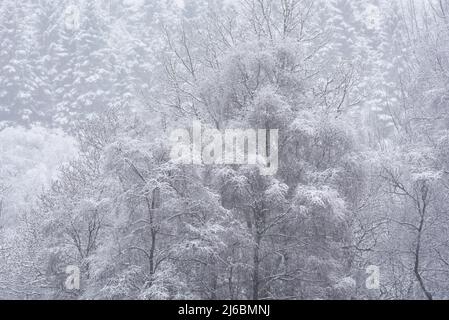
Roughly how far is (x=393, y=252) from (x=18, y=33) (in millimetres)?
60877

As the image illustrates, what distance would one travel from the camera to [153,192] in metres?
12.0

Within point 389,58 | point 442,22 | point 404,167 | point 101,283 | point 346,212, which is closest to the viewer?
point 101,283

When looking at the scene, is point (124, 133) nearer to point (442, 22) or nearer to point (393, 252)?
point (393, 252)

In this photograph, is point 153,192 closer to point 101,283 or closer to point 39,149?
point 101,283

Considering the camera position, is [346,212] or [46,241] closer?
Result: [346,212]

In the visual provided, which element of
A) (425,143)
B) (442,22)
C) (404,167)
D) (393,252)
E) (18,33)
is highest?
(18,33)

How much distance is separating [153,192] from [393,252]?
7554 mm

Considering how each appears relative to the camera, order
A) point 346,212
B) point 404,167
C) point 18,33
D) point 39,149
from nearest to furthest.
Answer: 1. point 346,212
2. point 404,167
3. point 39,149
4. point 18,33

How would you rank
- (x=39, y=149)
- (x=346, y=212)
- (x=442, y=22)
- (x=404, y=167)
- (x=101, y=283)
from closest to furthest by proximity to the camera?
(x=101, y=283)
(x=346, y=212)
(x=404, y=167)
(x=442, y=22)
(x=39, y=149)

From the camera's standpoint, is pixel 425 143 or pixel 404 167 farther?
pixel 425 143

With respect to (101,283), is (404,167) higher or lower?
higher
